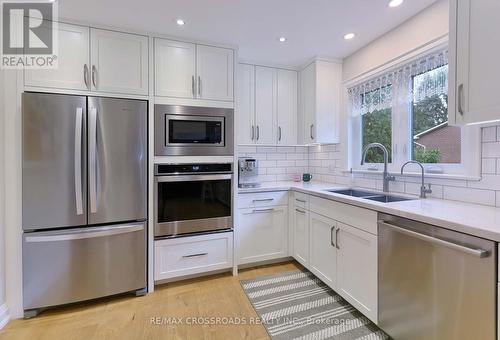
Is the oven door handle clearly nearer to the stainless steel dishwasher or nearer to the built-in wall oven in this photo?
the built-in wall oven

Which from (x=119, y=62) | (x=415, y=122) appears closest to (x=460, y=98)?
(x=415, y=122)

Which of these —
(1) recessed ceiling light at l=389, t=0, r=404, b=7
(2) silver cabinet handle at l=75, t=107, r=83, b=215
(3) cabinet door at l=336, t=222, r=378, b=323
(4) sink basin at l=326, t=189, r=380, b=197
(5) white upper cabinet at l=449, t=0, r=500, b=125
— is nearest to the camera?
(5) white upper cabinet at l=449, t=0, r=500, b=125

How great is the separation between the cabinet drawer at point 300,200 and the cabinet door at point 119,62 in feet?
5.92

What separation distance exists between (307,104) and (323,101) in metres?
0.21

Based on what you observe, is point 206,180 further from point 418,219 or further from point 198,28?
point 418,219

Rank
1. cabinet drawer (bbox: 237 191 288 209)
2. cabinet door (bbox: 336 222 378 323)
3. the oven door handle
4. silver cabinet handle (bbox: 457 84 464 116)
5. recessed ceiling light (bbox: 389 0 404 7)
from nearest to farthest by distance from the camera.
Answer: silver cabinet handle (bbox: 457 84 464 116) → cabinet door (bbox: 336 222 378 323) → recessed ceiling light (bbox: 389 0 404 7) → the oven door handle → cabinet drawer (bbox: 237 191 288 209)

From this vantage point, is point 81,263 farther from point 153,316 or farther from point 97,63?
point 97,63

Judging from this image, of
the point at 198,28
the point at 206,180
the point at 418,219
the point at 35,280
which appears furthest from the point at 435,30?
the point at 35,280

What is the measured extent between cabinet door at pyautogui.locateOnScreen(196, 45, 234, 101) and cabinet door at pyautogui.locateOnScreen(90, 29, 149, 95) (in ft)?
1.62

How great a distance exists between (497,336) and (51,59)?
3208 millimetres

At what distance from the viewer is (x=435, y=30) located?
1.82 meters

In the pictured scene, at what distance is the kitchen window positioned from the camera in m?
1.81

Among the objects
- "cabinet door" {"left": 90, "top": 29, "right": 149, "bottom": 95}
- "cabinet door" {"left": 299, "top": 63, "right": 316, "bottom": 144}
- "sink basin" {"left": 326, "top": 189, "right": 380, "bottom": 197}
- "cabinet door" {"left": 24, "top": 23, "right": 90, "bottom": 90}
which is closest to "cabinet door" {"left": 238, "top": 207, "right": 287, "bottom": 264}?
"sink basin" {"left": 326, "top": 189, "right": 380, "bottom": 197}

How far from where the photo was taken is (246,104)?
9.71 ft
